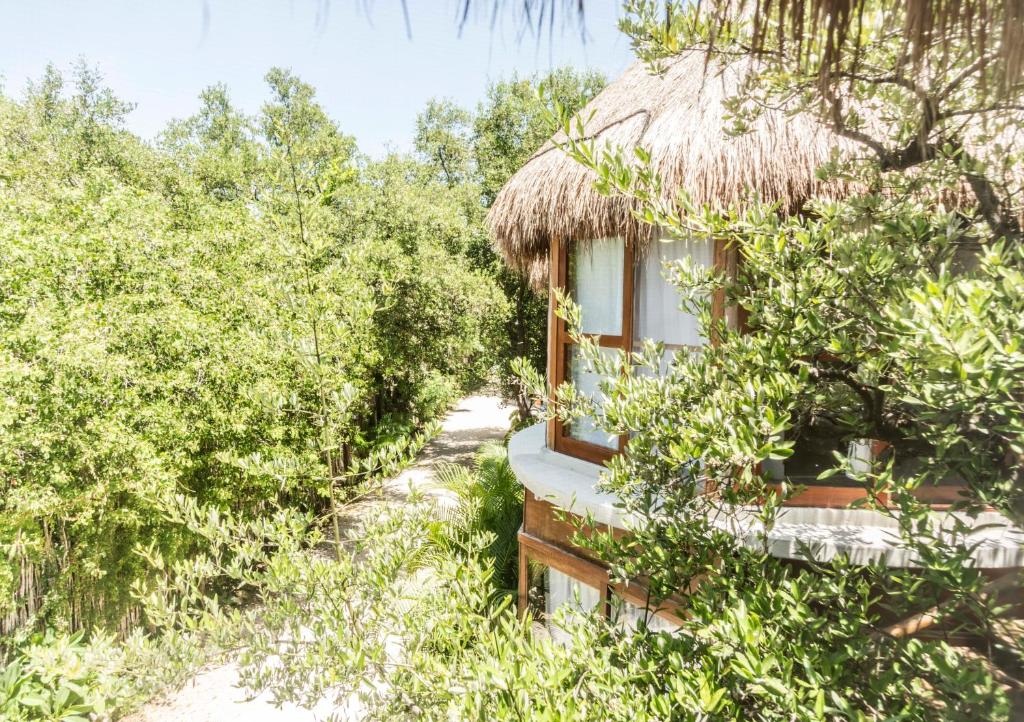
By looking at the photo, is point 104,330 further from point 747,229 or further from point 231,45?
point 747,229

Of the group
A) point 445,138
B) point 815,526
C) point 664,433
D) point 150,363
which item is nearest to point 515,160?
point 445,138

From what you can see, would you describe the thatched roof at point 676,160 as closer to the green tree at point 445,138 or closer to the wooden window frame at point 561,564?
the wooden window frame at point 561,564

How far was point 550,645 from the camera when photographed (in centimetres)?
210

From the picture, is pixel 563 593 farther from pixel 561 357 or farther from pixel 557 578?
pixel 561 357

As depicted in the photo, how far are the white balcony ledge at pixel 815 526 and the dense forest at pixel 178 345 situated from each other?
131 cm

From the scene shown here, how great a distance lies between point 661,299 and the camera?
4598 mm

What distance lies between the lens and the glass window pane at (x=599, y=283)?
4934 millimetres

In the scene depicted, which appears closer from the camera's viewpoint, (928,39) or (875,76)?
(928,39)

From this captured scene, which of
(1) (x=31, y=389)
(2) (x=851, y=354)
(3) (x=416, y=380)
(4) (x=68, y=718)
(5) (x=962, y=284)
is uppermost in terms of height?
(5) (x=962, y=284)

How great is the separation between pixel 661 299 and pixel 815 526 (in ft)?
6.45

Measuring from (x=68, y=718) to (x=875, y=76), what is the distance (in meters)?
7.27

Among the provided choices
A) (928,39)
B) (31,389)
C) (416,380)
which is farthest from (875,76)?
(416,380)

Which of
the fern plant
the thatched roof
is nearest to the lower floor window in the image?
the fern plant

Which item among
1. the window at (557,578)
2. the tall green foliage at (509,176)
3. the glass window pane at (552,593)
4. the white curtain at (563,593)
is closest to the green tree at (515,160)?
the tall green foliage at (509,176)
